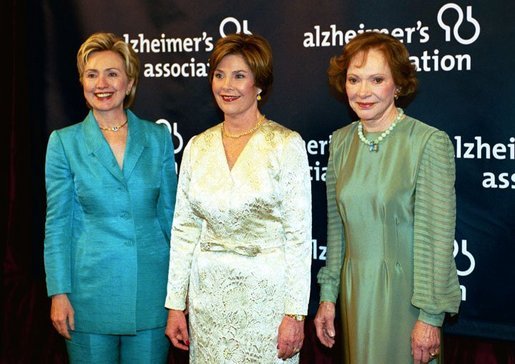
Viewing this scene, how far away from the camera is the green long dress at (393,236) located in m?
2.30

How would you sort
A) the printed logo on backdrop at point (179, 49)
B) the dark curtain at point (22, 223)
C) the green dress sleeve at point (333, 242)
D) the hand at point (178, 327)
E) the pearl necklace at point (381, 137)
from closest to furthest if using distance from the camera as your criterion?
the pearl necklace at point (381, 137)
the green dress sleeve at point (333, 242)
the hand at point (178, 327)
the printed logo on backdrop at point (179, 49)
the dark curtain at point (22, 223)

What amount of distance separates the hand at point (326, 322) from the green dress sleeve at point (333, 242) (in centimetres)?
2

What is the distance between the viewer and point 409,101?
3014mm

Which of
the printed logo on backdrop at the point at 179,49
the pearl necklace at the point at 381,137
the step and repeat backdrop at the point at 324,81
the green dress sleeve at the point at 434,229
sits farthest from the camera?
the printed logo on backdrop at the point at 179,49

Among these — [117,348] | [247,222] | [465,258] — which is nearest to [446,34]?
[465,258]

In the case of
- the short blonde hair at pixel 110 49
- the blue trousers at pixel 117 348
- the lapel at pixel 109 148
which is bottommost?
the blue trousers at pixel 117 348

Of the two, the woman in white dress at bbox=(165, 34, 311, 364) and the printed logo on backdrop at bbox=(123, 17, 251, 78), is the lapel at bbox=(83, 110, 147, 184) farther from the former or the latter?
the printed logo on backdrop at bbox=(123, 17, 251, 78)

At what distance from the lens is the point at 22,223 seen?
382cm

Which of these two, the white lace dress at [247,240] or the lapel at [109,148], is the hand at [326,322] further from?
the lapel at [109,148]

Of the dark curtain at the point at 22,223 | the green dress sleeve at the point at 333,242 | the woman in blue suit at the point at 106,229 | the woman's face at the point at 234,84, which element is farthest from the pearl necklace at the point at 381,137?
the dark curtain at the point at 22,223

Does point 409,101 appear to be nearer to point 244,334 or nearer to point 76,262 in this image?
point 244,334

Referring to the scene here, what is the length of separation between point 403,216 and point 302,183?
32cm

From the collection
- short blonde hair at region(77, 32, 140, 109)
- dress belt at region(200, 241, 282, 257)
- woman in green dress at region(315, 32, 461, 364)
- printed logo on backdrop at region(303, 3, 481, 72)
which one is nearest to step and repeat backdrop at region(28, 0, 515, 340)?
printed logo on backdrop at region(303, 3, 481, 72)

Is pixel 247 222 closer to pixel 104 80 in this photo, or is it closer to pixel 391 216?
pixel 391 216
